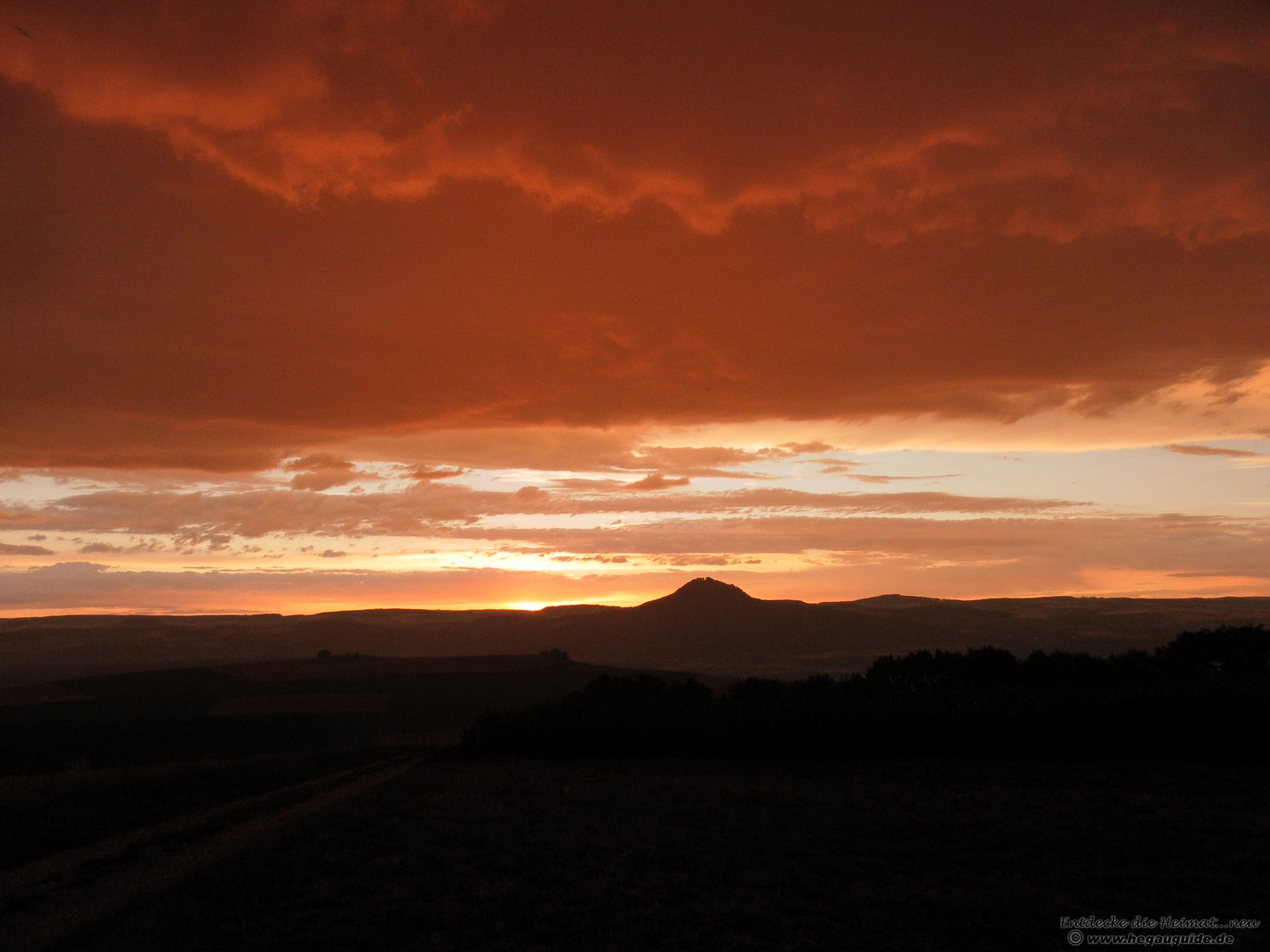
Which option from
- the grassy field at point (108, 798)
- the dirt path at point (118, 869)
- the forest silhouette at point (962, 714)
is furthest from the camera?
the forest silhouette at point (962, 714)

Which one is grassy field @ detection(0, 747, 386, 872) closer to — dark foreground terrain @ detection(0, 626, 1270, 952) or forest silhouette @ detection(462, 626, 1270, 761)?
dark foreground terrain @ detection(0, 626, 1270, 952)

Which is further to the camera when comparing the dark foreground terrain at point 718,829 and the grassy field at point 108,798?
the grassy field at point 108,798

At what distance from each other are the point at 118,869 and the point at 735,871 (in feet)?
49.6

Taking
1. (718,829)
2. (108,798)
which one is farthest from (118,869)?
(718,829)

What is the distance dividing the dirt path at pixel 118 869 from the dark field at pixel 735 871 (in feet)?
3.63

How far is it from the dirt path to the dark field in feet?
3.63

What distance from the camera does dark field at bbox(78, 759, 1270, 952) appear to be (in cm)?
1431

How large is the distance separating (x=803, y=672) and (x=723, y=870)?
171 meters

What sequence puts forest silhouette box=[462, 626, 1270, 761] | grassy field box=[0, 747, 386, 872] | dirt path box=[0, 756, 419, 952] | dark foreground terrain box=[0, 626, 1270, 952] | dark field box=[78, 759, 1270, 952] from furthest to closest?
1. forest silhouette box=[462, 626, 1270, 761]
2. grassy field box=[0, 747, 386, 872]
3. dirt path box=[0, 756, 419, 952]
4. dark foreground terrain box=[0, 626, 1270, 952]
5. dark field box=[78, 759, 1270, 952]

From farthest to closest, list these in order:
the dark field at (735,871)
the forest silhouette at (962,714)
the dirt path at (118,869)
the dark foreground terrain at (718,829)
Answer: the forest silhouette at (962,714), the dirt path at (118,869), the dark foreground terrain at (718,829), the dark field at (735,871)

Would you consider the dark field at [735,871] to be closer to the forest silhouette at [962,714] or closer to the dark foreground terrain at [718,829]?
the dark foreground terrain at [718,829]

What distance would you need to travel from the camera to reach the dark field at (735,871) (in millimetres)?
14312

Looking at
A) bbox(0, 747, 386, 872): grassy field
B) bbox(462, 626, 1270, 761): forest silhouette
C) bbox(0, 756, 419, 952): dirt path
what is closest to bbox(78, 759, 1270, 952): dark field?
bbox(0, 756, 419, 952): dirt path

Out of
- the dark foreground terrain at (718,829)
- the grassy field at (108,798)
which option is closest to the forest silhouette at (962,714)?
the dark foreground terrain at (718,829)
